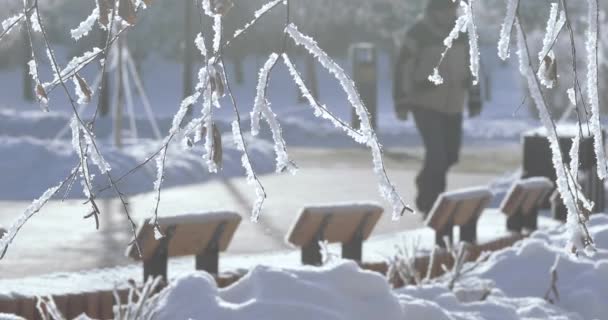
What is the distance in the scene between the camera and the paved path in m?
9.79

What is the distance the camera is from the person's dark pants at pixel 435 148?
1158 centimetres

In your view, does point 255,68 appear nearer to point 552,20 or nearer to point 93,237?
point 93,237

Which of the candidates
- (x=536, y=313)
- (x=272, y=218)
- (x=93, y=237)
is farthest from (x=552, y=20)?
(x=272, y=218)

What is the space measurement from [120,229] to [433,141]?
2.56m

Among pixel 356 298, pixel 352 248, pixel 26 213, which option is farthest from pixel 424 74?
pixel 26 213

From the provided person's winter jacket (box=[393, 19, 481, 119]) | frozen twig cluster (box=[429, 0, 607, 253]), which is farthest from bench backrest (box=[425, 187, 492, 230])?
frozen twig cluster (box=[429, 0, 607, 253])

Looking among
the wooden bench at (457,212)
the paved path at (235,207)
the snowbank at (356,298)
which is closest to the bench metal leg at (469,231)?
the wooden bench at (457,212)

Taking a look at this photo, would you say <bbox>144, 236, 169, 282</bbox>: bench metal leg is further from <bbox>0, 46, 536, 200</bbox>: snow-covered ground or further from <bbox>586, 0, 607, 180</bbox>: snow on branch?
<bbox>586, 0, 607, 180</bbox>: snow on branch

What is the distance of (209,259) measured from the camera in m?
7.47

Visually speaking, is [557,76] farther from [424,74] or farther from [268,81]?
[424,74]

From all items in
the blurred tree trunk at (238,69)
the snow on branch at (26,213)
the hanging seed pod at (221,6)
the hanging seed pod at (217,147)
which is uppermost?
the hanging seed pod at (221,6)

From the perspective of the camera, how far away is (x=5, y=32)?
3.97 meters

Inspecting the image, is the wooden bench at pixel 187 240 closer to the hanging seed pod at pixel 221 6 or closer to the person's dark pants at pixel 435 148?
the hanging seed pod at pixel 221 6

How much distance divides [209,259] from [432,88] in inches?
172
